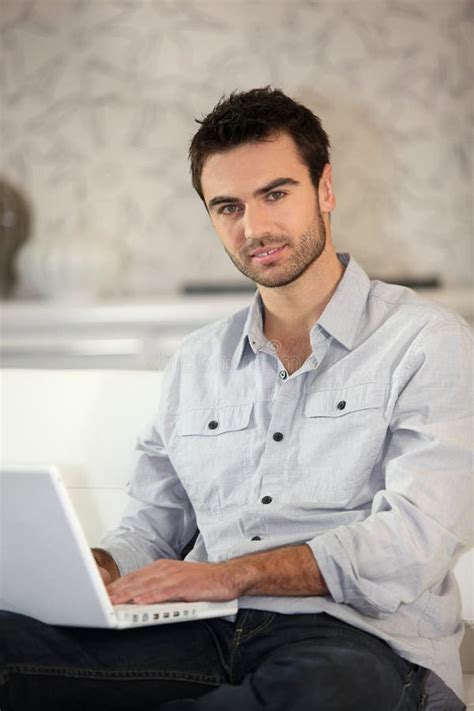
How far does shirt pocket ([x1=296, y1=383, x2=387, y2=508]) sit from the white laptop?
0.90ft

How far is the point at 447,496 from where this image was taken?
5.04 ft

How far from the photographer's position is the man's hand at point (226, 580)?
1.47 m

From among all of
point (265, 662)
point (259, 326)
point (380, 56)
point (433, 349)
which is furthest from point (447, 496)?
point (380, 56)

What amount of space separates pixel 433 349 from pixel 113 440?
0.77 metres

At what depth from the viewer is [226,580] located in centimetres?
149

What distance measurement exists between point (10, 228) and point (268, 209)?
6.33 feet

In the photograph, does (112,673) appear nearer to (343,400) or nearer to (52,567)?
(52,567)

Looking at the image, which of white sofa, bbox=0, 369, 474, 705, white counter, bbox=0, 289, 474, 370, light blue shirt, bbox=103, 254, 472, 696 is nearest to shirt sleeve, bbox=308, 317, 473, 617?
light blue shirt, bbox=103, 254, 472, 696

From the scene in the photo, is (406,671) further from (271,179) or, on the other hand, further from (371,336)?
(271,179)

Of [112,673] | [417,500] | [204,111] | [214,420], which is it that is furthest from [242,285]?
[112,673]

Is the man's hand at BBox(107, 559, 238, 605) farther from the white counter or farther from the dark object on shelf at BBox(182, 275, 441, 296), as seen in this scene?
the dark object on shelf at BBox(182, 275, 441, 296)

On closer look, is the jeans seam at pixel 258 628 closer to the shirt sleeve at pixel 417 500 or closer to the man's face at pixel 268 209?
the shirt sleeve at pixel 417 500

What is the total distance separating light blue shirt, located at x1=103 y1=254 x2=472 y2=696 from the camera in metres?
1.51

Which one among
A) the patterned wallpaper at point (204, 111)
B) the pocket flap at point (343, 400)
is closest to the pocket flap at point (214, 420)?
the pocket flap at point (343, 400)
